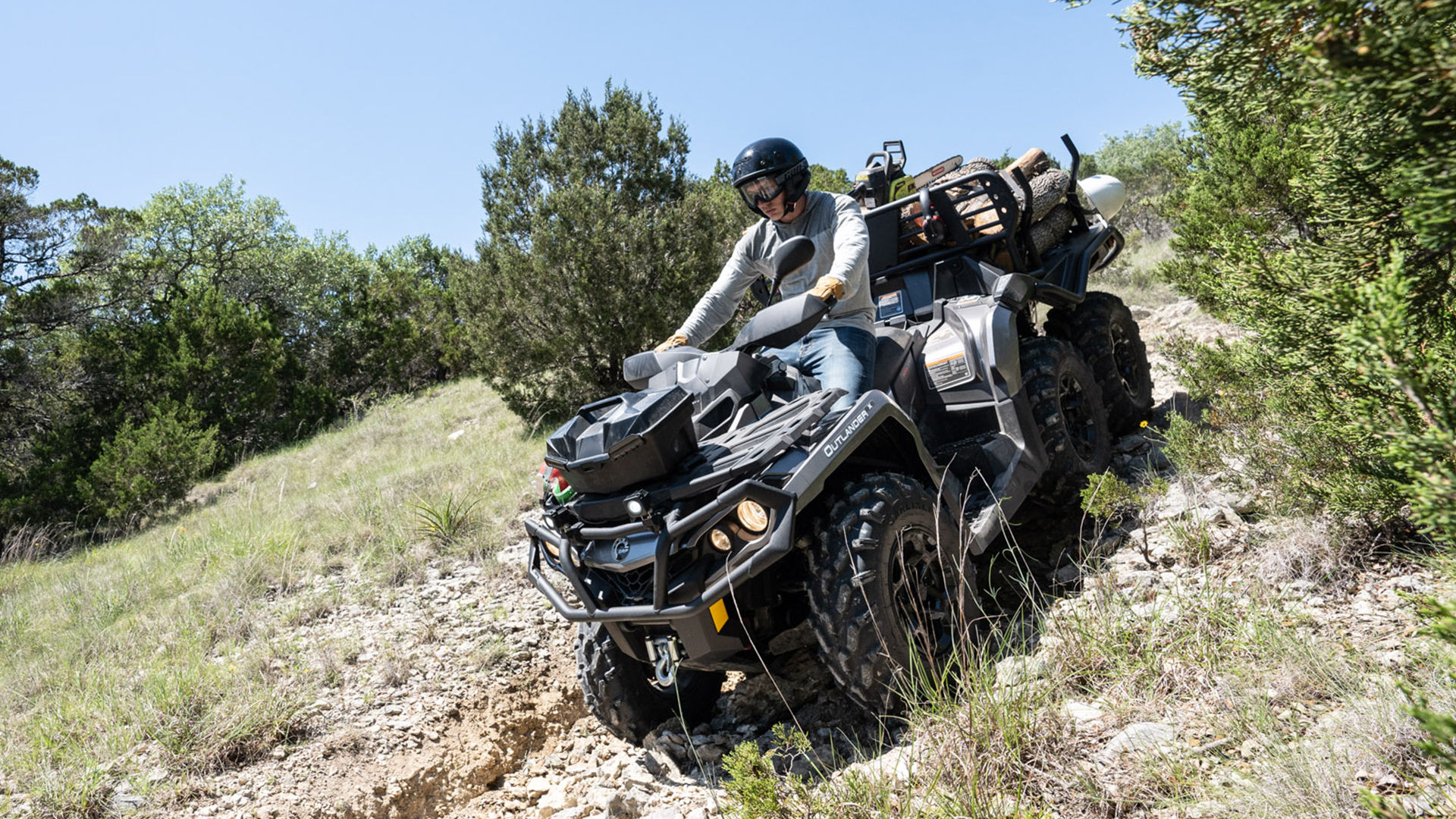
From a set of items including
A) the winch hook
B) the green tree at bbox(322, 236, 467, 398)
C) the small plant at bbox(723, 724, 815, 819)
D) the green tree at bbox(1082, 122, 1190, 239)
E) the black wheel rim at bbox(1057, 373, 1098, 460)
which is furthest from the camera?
the green tree at bbox(322, 236, 467, 398)

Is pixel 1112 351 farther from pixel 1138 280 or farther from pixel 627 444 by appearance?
pixel 1138 280

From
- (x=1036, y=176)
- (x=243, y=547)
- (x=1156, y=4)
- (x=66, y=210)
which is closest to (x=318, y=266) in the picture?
(x=66, y=210)

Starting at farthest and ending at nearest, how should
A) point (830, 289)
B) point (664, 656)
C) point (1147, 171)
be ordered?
1. point (1147, 171)
2. point (830, 289)
3. point (664, 656)

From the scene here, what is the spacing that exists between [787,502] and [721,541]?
0.25 meters

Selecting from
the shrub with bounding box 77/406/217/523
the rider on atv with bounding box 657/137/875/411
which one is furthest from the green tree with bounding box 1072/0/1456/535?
the shrub with bounding box 77/406/217/523

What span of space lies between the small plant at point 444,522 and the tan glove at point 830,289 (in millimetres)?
3694

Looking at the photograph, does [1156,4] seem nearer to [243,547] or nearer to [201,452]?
[243,547]

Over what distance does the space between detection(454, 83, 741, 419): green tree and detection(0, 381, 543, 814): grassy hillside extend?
1313 mm

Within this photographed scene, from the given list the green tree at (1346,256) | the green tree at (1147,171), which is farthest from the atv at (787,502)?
the green tree at (1147,171)

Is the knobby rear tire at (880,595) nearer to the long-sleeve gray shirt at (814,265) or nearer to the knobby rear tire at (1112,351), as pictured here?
the long-sleeve gray shirt at (814,265)

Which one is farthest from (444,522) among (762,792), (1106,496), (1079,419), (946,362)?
(1106,496)

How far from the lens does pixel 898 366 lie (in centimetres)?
413

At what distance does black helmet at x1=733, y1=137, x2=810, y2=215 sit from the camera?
13.3 feet

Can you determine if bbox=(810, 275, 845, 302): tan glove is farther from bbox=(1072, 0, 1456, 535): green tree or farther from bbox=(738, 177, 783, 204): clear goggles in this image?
bbox=(1072, 0, 1456, 535): green tree
